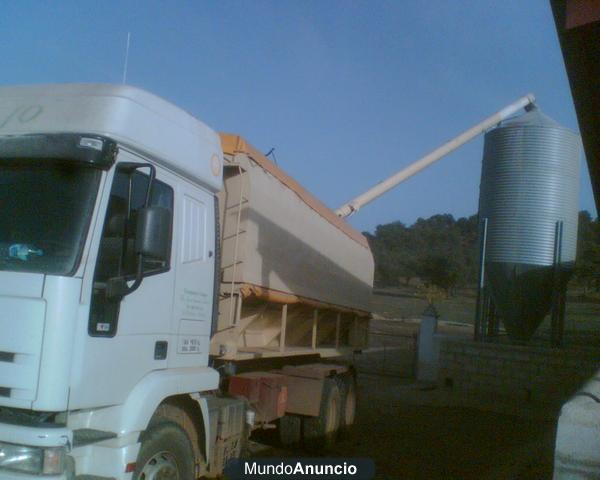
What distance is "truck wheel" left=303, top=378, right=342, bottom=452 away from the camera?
9.02 meters

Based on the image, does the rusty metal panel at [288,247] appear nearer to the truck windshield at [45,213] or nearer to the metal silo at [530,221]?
the truck windshield at [45,213]

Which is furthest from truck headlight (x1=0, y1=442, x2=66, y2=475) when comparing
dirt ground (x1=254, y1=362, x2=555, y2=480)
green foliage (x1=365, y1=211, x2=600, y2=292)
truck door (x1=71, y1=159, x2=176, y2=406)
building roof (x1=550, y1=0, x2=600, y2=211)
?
green foliage (x1=365, y1=211, x2=600, y2=292)

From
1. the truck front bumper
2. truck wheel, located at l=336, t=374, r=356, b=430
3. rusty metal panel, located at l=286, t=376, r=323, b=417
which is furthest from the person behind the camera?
truck wheel, located at l=336, t=374, r=356, b=430

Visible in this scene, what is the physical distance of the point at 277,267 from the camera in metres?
7.70

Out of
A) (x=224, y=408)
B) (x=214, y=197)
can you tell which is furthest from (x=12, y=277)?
(x=224, y=408)

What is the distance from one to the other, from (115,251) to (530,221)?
12781 mm

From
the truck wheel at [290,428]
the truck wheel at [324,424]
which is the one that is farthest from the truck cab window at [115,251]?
the truck wheel at [324,424]

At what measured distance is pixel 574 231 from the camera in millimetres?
15797

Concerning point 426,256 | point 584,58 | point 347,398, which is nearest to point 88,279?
point 584,58

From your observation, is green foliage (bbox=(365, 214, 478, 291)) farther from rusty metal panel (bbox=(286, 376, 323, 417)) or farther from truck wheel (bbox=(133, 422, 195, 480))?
truck wheel (bbox=(133, 422, 195, 480))

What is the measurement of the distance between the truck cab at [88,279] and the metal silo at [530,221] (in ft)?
38.3

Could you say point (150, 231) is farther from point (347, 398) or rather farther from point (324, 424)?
point (347, 398)

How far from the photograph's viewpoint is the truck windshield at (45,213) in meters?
4.06

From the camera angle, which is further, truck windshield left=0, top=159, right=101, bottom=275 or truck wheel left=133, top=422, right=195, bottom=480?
truck wheel left=133, top=422, right=195, bottom=480
